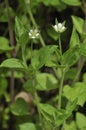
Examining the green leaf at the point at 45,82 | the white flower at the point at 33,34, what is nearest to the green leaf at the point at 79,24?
the green leaf at the point at 45,82

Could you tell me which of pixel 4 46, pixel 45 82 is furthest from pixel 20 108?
pixel 4 46

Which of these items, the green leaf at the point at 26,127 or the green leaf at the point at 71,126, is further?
the green leaf at the point at 71,126

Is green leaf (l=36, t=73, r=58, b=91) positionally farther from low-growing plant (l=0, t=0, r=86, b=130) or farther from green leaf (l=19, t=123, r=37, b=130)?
green leaf (l=19, t=123, r=37, b=130)

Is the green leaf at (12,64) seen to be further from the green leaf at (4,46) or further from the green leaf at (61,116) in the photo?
the green leaf at (4,46)

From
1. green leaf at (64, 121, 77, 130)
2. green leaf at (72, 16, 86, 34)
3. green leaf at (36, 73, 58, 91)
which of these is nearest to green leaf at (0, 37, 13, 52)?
green leaf at (36, 73, 58, 91)


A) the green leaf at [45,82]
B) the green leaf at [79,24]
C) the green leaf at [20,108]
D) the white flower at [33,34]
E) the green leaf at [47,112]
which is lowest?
the green leaf at [20,108]

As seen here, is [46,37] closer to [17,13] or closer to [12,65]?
[17,13]

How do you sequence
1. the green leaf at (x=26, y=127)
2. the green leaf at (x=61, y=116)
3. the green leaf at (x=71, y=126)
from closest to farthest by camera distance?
the green leaf at (x=61, y=116), the green leaf at (x=26, y=127), the green leaf at (x=71, y=126)

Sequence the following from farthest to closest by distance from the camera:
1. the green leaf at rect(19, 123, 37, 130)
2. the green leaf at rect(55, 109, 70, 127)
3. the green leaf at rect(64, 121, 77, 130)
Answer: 1. the green leaf at rect(64, 121, 77, 130)
2. the green leaf at rect(19, 123, 37, 130)
3. the green leaf at rect(55, 109, 70, 127)

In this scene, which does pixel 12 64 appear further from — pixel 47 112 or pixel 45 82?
pixel 45 82
